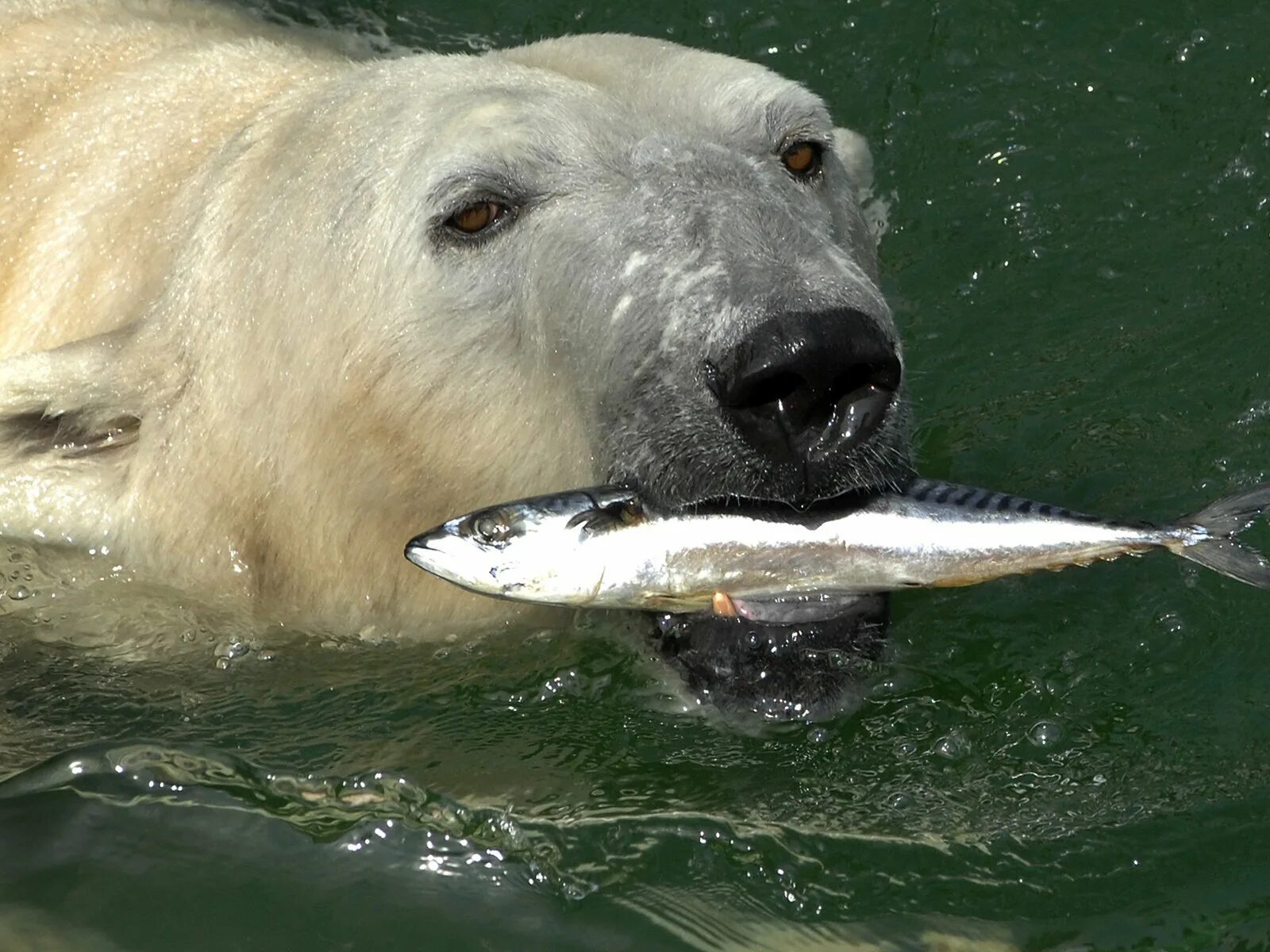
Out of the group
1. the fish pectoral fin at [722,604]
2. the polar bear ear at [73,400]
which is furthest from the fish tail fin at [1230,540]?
the polar bear ear at [73,400]

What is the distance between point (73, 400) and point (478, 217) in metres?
0.94

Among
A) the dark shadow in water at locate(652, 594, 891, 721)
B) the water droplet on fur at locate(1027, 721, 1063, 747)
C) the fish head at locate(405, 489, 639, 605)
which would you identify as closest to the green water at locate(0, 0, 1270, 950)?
the water droplet on fur at locate(1027, 721, 1063, 747)

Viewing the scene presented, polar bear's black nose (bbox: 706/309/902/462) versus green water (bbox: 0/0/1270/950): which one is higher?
polar bear's black nose (bbox: 706/309/902/462)

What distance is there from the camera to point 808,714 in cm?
310

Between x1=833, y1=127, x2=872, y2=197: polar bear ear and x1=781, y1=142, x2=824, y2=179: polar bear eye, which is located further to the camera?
x1=833, y1=127, x2=872, y2=197: polar bear ear

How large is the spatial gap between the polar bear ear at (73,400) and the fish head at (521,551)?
1.05 meters

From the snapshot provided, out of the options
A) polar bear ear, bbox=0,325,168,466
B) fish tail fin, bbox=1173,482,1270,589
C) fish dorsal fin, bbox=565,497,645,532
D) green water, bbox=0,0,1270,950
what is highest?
fish tail fin, bbox=1173,482,1270,589

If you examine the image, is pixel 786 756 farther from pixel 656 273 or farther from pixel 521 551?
pixel 656 273

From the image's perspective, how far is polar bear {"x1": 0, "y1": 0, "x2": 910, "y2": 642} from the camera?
120 inches

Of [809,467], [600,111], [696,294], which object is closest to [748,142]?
[600,111]

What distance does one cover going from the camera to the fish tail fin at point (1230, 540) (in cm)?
286

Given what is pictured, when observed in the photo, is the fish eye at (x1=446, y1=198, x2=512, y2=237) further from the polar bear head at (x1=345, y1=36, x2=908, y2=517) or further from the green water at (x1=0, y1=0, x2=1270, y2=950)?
the green water at (x1=0, y1=0, x2=1270, y2=950)

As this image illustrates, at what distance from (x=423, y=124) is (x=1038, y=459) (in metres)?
1.92

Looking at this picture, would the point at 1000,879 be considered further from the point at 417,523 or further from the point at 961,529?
the point at 417,523
